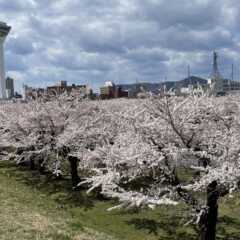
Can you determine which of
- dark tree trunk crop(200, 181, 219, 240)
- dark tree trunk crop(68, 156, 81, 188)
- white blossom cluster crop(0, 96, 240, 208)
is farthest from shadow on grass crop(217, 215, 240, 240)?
dark tree trunk crop(68, 156, 81, 188)

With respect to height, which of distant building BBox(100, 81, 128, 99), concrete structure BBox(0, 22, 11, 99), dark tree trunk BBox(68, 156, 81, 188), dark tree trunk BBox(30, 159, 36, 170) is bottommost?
dark tree trunk BBox(30, 159, 36, 170)

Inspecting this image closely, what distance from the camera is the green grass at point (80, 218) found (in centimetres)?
1474

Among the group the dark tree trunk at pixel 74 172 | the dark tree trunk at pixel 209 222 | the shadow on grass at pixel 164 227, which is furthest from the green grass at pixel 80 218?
the dark tree trunk at pixel 209 222

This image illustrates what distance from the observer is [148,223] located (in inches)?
821

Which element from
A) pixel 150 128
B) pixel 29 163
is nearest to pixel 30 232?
pixel 150 128

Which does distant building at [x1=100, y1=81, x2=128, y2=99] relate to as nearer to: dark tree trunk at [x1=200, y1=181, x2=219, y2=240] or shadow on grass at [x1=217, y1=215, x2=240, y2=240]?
shadow on grass at [x1=217, y1=215, x2=240, y2=240]

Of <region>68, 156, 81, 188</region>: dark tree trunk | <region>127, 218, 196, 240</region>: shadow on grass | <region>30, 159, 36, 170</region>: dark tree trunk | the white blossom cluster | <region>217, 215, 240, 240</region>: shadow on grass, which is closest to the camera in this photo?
the white blossom cluster

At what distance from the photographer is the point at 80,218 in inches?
845

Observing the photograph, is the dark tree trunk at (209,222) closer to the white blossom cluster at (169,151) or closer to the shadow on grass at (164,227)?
the white blossom cluster at (169,151)

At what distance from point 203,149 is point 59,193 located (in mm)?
12159

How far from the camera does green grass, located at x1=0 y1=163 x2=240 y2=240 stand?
1474 cm

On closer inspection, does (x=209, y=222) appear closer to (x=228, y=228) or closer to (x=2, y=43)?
(x=228, y=228)

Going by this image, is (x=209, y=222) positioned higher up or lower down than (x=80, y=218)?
higher up

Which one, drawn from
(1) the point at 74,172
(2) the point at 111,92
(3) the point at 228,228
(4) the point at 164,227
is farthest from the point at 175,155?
(2) the point at 111,92
